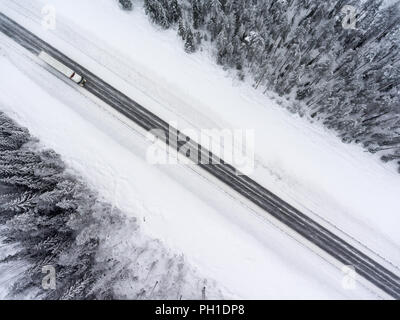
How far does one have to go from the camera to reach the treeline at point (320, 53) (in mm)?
35438

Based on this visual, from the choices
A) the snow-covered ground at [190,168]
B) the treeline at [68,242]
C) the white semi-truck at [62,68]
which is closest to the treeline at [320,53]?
the snow-covered ground at [190,168]

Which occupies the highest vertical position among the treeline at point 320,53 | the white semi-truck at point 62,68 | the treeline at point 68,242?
the treeline at point 320,53

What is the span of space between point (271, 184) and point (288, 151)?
5047 millimetres

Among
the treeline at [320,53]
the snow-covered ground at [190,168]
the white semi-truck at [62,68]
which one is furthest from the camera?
the white semi-truck at [62,68]

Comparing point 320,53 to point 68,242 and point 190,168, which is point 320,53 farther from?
point 68,242

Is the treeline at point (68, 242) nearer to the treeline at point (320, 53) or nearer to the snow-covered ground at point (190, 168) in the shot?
the snow-covered ground at point (190, 168)

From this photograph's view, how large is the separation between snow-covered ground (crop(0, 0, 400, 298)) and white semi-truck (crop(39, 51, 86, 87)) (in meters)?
1.30

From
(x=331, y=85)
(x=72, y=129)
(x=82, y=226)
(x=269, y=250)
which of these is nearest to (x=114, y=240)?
(x=82, y=226)

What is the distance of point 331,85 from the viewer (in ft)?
121

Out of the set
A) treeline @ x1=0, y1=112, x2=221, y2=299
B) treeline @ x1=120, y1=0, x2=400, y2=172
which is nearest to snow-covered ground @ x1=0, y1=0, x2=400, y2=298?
treeline @ x1=0, y1=112, x2=221, y2=299

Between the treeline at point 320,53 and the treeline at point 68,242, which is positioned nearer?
the treeline at point 68,242

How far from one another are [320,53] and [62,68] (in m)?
34.8

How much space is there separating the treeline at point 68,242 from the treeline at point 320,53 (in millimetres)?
24138

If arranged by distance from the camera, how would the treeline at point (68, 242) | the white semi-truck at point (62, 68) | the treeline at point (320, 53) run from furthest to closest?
the white semi-truck at point (62, 68) < the treeline at point (320, 53) < the treeline at point (68, 242)
